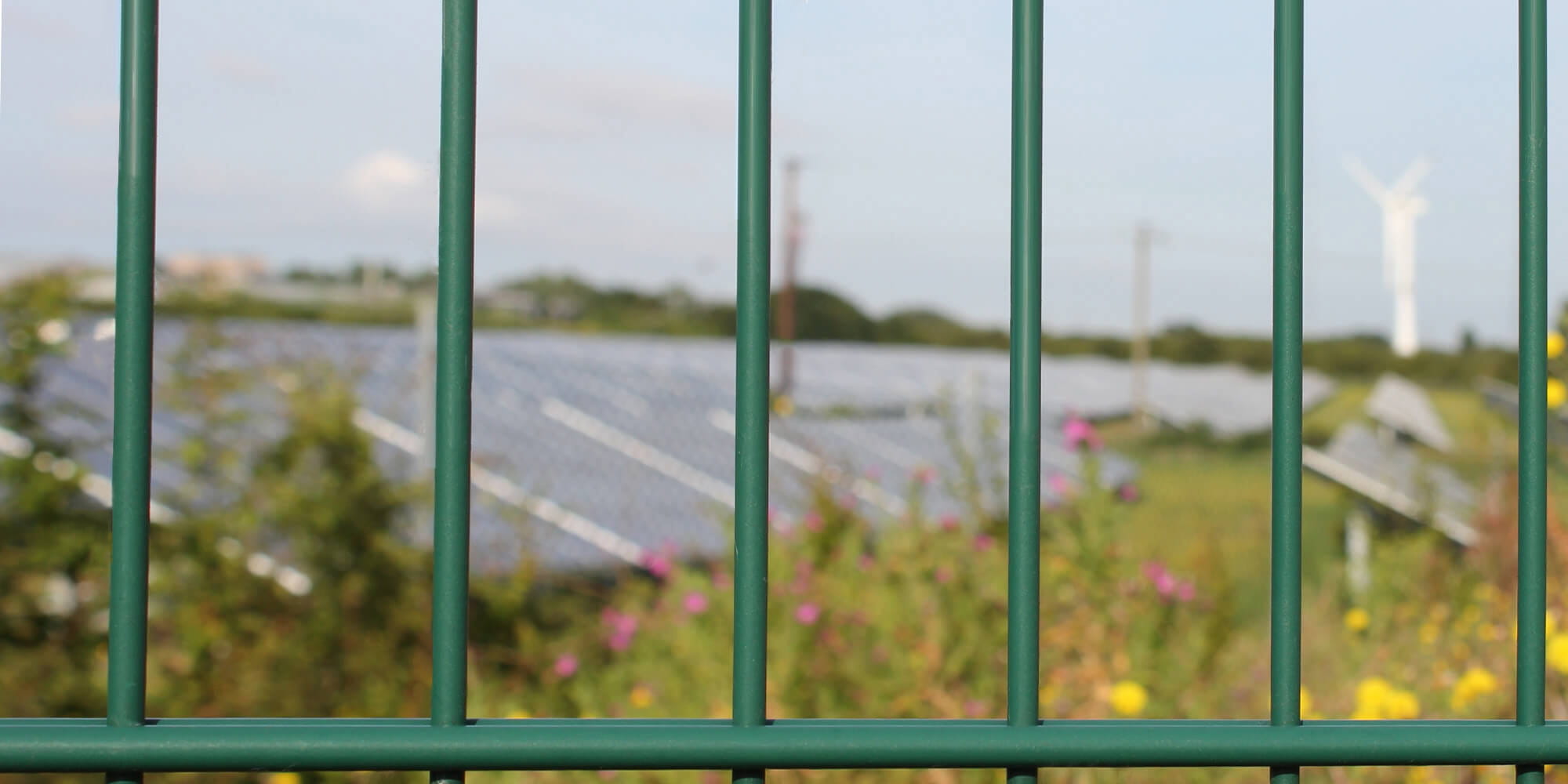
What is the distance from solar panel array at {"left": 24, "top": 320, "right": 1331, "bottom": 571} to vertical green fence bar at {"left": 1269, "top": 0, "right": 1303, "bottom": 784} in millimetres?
1512

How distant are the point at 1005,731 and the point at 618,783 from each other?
240cm

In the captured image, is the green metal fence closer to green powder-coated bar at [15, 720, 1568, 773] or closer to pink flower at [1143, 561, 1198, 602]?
green powder-coated bar at [15, 720, 1568, 773]

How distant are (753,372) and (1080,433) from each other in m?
3.35

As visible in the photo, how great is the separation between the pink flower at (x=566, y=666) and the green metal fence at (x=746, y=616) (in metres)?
3.46

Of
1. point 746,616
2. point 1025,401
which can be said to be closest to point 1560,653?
point 1025,401

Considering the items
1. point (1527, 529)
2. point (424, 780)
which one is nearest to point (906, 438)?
point (424, 780)

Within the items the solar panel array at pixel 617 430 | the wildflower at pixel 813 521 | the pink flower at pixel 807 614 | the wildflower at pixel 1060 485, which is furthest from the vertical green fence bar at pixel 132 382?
the wildflower at pixel 813 521

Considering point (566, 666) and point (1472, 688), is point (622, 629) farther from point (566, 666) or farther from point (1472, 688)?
point (1472, 688)

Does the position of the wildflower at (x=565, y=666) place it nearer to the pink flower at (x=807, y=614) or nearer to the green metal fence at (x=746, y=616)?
the pink flower at (x=807, y=614)

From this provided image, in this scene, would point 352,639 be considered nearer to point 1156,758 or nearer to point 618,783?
point 618,783

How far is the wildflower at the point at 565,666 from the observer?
4207 millimetres

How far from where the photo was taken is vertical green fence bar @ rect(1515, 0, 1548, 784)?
92 cm

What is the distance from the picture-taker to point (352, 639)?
4449 millimetres

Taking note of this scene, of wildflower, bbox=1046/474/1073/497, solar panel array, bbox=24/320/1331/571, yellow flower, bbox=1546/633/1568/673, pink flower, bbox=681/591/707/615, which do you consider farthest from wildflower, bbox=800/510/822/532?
yellow flower, bbox=1546/633/1568/673
